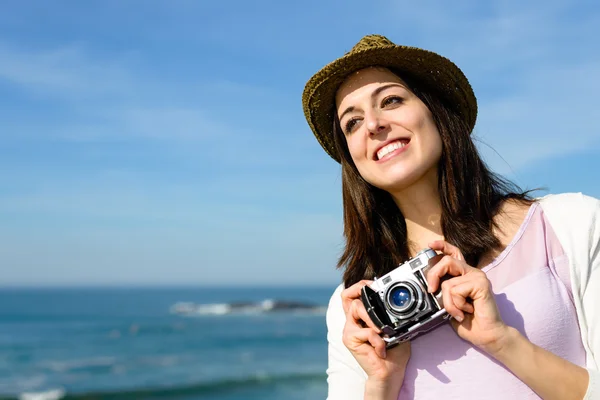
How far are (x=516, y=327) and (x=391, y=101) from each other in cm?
80

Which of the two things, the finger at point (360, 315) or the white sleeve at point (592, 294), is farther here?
the finger at point (360, 315)

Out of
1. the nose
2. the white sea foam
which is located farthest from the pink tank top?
the white sea foam

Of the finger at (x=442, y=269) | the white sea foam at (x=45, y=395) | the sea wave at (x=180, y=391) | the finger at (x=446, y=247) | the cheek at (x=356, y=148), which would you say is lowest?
the finger at (x=442, y=269)

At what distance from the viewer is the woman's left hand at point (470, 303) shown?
1.58 metres

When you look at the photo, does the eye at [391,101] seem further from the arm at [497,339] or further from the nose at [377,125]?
the arm at [497,339]

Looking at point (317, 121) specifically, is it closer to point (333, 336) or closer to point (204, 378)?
point (333, 336)

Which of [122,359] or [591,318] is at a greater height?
[122,359]

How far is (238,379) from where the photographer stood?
15430 millimetres

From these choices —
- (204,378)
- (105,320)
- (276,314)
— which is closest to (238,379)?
(204,378)

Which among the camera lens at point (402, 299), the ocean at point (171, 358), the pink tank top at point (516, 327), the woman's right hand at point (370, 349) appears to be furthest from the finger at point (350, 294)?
the ocean at point (171, 358)

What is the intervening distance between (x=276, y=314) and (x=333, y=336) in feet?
113

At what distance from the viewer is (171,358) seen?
19562 millimetres

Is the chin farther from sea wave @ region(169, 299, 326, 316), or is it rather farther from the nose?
sea wave @ region(169, 299, 326, 316)

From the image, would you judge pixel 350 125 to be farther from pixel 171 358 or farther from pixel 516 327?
pixel 171 358
